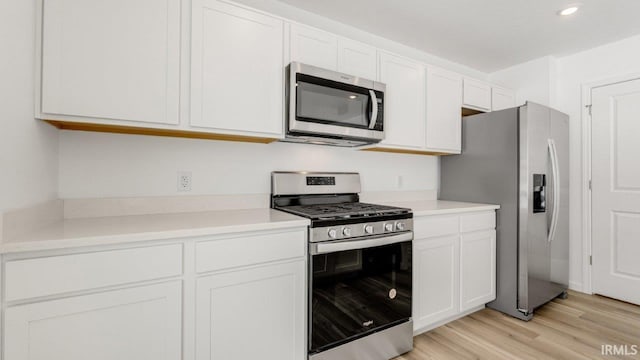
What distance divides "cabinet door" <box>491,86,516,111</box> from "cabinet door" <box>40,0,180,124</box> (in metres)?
2.99

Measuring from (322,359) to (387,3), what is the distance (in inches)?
96.0

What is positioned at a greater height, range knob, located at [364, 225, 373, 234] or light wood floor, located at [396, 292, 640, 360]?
range knob, located at [364, 225, 373, 234]

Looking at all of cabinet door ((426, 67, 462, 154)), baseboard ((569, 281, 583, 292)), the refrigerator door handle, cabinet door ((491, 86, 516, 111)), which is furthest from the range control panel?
baseboard ((569, 281, 583, 292))

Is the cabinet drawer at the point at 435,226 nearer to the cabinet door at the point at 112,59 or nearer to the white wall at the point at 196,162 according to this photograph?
the white wall at the point at 196,162

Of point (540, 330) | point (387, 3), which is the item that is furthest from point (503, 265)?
point (387, 3)

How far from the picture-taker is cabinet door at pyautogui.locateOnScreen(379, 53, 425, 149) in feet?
7.70

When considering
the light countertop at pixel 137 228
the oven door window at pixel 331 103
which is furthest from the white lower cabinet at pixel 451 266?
the light countertop at pixel 137 228

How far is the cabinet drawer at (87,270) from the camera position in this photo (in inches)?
42.0

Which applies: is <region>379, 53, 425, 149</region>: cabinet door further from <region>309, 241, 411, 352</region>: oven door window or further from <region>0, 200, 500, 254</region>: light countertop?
<region>0, 200, 500, 254</region>: light countertop

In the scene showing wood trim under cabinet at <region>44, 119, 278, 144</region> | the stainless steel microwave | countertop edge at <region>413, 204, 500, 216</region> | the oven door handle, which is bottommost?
the oven door handle

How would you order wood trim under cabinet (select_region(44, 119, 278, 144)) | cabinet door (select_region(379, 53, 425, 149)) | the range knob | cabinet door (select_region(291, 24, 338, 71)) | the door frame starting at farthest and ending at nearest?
1. the door frame
2. cabinet door (select_region(379, 53, 425, 149))
3. cabinet door (select_region(291, 24, 338, 71))
4. the range knob
5. wood trim under cabinet (select_region(44, 119, 278, 144))

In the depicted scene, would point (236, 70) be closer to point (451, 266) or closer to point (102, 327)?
point (102, 327)

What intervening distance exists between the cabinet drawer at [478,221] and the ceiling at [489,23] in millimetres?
1602

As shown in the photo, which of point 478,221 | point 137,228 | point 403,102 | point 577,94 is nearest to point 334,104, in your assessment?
point 403,102
